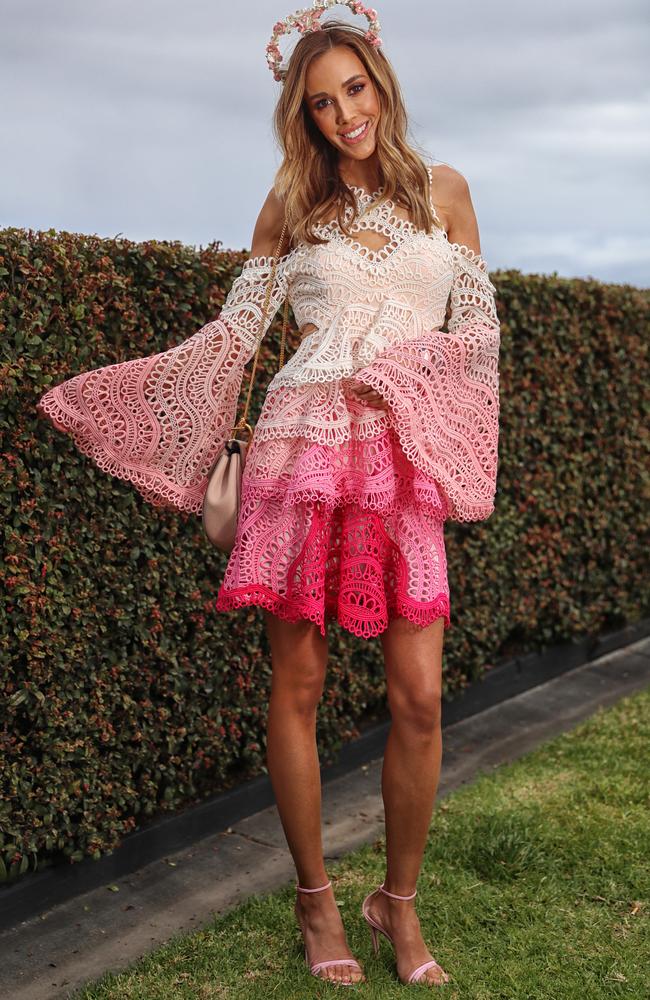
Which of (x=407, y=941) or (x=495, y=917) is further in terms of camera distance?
(x=495, y=917)

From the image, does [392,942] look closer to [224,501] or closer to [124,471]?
[224,501]

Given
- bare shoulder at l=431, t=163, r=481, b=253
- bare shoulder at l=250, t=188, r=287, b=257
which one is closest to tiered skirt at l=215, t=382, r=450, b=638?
bare shoulder at l=250, t=188, r=287, b=257

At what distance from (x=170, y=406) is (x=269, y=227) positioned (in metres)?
0.59

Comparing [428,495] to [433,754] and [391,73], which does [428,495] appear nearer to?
[433,754]

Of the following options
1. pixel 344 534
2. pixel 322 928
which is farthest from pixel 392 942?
pixel 344 534

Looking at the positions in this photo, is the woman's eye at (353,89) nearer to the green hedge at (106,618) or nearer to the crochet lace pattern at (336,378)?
the crochet lace pattern at (336,378)

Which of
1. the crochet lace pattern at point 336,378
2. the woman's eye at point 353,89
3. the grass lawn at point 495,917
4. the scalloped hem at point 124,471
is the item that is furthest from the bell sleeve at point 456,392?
the grass lawn at point 495,917

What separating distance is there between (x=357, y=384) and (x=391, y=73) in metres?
0.91

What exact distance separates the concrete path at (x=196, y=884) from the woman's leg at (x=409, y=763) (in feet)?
2.69

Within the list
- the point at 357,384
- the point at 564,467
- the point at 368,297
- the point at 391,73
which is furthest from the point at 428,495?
the point at 564,467

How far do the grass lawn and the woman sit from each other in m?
0.16

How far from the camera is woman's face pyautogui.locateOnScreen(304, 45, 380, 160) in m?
2.96

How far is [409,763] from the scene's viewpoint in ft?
9.72

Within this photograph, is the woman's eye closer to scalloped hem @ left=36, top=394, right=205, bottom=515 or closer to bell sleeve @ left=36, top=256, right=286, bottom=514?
bell sleeve @ left=36, top=256, right=286, bottom=514
